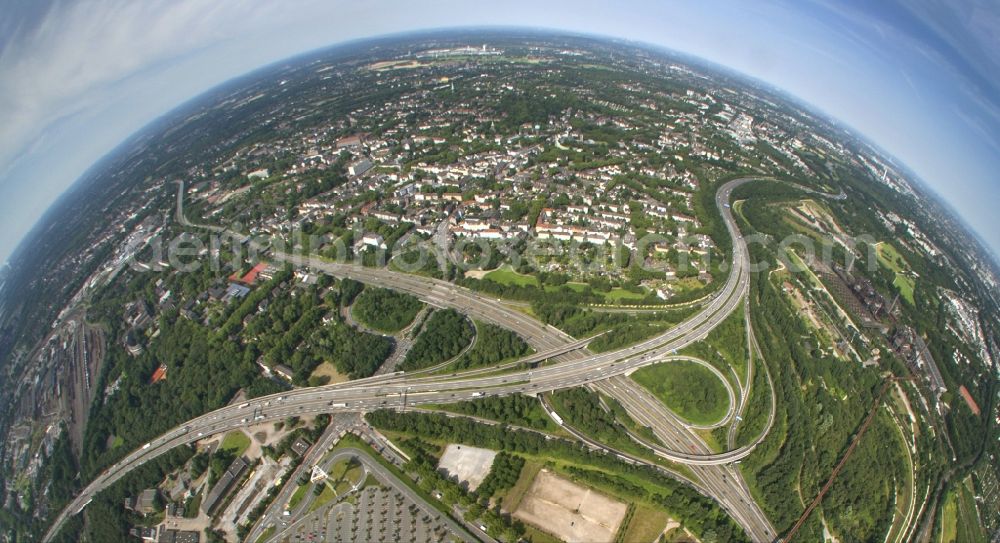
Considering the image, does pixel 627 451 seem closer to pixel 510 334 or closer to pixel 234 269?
pixel 510 334

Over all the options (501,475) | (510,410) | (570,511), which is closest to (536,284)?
(510,410)

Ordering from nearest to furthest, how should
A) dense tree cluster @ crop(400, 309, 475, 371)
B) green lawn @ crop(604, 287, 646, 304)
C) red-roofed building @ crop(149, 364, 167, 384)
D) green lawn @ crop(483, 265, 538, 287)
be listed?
dense tree cluster @ crop(400, 309, 475, 371), red-roofed building @ crop(149, 364, 167, 384), green lawn @ crop(604, 287, 646, 304), green lawn @ crop(483, 265, 538, 287)

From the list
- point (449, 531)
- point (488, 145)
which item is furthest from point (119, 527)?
point (488, 145)

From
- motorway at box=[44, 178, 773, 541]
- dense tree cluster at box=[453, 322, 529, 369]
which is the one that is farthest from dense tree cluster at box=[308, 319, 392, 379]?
dense tree cluster at box=[453, 322, 529, 369]

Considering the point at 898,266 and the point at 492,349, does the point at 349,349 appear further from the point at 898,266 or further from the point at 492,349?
the point at 898,266

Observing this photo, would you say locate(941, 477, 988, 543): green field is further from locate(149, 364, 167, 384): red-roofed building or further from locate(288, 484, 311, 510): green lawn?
locate(149, 364, 167, 384): red-roofed building

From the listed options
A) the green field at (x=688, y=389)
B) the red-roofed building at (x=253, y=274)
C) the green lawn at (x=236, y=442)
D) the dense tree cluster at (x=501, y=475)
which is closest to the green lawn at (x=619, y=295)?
the green field at (x=688, y=389)
